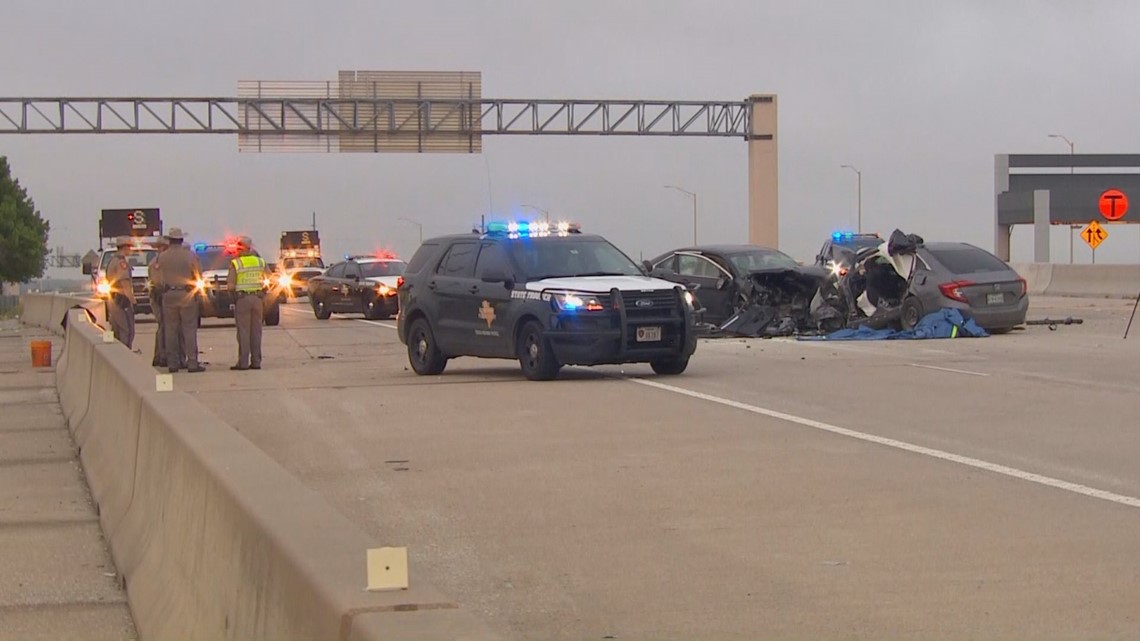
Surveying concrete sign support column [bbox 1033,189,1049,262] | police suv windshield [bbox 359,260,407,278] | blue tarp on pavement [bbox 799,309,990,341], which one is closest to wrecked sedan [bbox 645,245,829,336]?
blue tarp on pavement [bbox 799,309,990,341]

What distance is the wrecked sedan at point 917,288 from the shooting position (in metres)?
25.8

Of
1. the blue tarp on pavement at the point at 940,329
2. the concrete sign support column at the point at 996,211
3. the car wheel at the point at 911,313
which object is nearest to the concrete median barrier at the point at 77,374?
the blue tarp on pavement at the point at 940,329

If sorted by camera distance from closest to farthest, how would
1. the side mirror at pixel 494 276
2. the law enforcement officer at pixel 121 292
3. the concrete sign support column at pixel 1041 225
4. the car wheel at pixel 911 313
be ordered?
1. the side mirror at pixel 494 276
2. the law enforcement officer at pixel 121 292
3. the car wheel at pixel 911 313
4. the concrete sign support column at pixel 1041 225

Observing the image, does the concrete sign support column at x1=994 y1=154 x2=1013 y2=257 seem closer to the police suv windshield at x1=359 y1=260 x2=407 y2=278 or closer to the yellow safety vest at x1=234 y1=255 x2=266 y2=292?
the police suv windshield at x1=359 y1=260 x2=407 y2=278

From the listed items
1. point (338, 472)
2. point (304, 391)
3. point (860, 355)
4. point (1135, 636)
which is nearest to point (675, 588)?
point (1135, 636)

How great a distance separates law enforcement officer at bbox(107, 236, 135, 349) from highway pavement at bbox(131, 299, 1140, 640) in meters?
4.88

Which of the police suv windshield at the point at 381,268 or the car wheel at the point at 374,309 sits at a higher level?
the police suv windshield at the point at 381,268

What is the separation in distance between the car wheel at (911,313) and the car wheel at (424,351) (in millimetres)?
9307

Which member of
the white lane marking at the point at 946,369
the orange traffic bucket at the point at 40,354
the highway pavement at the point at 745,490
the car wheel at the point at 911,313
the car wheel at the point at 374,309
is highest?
the car wheel at the point at 911,313

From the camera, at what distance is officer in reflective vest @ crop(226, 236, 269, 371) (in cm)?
2111

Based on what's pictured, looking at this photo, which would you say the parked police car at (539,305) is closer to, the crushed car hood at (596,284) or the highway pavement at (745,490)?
the crushed car hood at (596,284)

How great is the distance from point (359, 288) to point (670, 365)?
21.0 meters

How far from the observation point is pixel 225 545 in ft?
20.6

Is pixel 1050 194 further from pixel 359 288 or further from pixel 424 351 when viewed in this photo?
pixel 424 351
